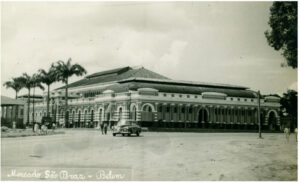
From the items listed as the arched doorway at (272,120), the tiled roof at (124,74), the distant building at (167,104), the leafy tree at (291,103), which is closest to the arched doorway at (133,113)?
the distant building at (167,104)

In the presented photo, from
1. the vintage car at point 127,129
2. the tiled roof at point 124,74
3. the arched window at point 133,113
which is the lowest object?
the vintage car at point 127,129

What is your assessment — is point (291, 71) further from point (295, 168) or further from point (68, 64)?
point (68, 64)

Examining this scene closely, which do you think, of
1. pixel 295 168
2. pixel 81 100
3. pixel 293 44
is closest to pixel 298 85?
pixel 293 44

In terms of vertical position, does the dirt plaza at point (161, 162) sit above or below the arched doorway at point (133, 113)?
below

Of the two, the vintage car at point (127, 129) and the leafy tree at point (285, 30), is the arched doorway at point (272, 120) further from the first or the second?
the vintage car at point (127, 129)

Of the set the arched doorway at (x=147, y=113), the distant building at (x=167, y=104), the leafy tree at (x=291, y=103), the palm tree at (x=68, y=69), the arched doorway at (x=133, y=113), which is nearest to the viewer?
the leafy tree at (x=291, y=103)

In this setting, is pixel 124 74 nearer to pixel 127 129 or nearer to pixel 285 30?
pixel 127 129

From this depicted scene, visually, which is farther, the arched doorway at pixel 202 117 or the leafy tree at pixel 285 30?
the arched doorway at pixel 202 117
